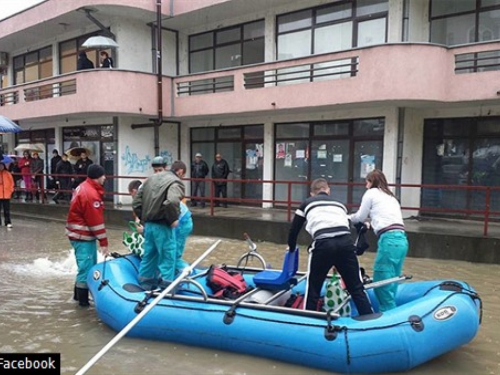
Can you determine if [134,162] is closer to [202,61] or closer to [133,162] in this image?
[133,162]

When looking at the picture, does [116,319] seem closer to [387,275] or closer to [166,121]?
[387,275]

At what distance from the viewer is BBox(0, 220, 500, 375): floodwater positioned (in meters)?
4.59

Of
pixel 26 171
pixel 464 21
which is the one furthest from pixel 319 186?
pixel 26 171

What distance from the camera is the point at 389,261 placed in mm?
5168

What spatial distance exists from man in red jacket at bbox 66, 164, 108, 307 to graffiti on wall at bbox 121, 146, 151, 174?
947 centimetres

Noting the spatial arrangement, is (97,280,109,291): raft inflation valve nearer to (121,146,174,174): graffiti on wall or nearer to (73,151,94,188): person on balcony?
(121,146,174,174): graffiti on wall

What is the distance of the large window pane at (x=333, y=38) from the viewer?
12523mm

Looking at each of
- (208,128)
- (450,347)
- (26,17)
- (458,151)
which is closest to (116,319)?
(450,347)

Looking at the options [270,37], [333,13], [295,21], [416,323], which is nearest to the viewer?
[416,323]

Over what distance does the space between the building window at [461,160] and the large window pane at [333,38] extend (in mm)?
2967

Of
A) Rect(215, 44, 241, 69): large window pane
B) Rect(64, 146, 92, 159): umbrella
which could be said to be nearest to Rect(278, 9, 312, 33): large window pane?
Rect(215, 44, 241, 69): large window pane

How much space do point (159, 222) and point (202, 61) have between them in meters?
11.6

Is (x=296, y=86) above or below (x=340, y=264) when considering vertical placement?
above

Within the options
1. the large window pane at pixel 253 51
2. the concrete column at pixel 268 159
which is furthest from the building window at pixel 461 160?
the large window pane at pixel 253 51
